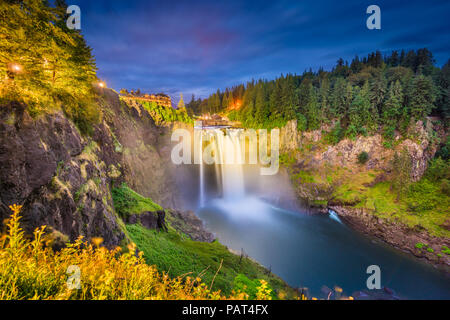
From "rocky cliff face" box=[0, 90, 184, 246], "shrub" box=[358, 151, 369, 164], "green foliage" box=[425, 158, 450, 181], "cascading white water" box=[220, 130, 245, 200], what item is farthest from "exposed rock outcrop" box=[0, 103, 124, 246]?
"green foliage" box=[425, 158, 450, 181]

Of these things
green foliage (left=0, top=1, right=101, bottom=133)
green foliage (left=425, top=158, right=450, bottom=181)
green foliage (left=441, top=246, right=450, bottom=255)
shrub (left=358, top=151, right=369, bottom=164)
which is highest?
green foliage (left=0, top=1, right=101, bottom=133)

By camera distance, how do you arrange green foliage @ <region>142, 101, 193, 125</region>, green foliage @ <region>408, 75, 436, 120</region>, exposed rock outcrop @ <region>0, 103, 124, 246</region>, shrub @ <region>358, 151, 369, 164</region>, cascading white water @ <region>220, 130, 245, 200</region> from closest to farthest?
exposed rock outcrop @ <region>0, 103, 124, 246</region> < green foliage @ <region>408, 75, 436, 120</region> < shrub @ <region>358, 151, 369, 164</region> < green foliage @ <region>142, 101, 193, 125</region> < cascading white water @ <region>220, 130, 245, 200</region>

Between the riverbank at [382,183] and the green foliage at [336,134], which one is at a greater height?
the green foliage at [336,134]

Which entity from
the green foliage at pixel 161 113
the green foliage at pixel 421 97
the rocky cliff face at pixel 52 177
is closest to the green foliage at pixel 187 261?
the rocky cliff face at pixel 52 177

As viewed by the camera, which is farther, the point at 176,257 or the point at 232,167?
the point at 232,167

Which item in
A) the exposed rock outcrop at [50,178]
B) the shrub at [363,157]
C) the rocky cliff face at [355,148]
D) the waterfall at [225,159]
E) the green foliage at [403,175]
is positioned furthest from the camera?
the waterfall at [225,159]

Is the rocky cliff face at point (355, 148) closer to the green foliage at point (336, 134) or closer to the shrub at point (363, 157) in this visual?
the shrub at point (363, 157)

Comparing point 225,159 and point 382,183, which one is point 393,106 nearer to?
point 382,183

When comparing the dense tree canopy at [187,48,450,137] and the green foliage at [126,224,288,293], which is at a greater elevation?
the dense tree canopy at [187,48,450,137]

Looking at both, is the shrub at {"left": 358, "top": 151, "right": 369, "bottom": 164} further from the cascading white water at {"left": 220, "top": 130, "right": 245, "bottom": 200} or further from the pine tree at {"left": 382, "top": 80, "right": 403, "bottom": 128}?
the cascading white water at {"left": 220, "top": 130, "right": 245, "bottom": 200}

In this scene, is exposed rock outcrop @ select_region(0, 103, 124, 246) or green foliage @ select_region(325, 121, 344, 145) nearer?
exposed rock outcrop @ select_region(0, 103, 124, 246)

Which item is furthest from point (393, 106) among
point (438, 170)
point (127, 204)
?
point (127, 204)

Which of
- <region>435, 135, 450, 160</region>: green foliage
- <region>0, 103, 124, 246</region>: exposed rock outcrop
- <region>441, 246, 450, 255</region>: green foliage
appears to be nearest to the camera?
<region>0, 103, 124, 246</region>: exposed rock outcrop
